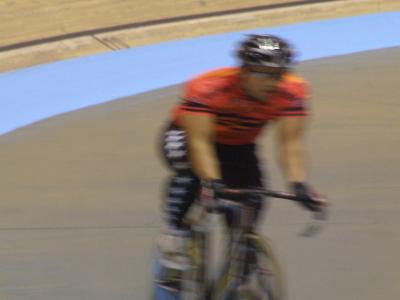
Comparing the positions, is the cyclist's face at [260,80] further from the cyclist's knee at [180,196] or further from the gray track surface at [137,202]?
the gray track surface at [137,202]

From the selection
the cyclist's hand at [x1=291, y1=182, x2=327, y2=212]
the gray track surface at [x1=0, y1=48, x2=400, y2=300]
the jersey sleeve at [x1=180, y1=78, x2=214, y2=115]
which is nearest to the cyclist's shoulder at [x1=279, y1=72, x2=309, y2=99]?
the jersey sleeve at [x1=180, y1=78, x2=214, y2=115]

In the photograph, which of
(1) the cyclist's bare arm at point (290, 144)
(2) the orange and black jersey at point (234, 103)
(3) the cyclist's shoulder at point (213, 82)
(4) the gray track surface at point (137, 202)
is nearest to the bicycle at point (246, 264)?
(1) the cyclist's bare arm at point (290, 144)

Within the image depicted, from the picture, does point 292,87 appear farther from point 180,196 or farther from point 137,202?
point 137,202

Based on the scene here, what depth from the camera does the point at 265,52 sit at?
4.07 metres

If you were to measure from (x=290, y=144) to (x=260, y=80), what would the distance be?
1.22 ft

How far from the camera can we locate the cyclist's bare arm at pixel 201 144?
4.14 meters

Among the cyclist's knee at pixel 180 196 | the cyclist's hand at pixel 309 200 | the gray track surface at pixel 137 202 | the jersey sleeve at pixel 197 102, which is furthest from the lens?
the gray track surface at pixel 137 202

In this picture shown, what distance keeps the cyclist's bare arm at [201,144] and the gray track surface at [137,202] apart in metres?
1.29

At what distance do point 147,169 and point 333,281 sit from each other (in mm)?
2250

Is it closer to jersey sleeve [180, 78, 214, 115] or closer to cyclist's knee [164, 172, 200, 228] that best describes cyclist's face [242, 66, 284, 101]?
jersey sleeve [180, 78, 214, 115]

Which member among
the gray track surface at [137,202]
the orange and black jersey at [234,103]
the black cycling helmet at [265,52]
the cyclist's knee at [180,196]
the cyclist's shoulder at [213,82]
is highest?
the black cycling helmet at [265,52]

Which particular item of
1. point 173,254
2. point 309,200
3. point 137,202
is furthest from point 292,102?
point 137,202

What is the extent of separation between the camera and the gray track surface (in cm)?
549

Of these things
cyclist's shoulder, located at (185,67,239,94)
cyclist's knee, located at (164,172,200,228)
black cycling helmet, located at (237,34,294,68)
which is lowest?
cyclist's knee, located at (164,172,200,228)
